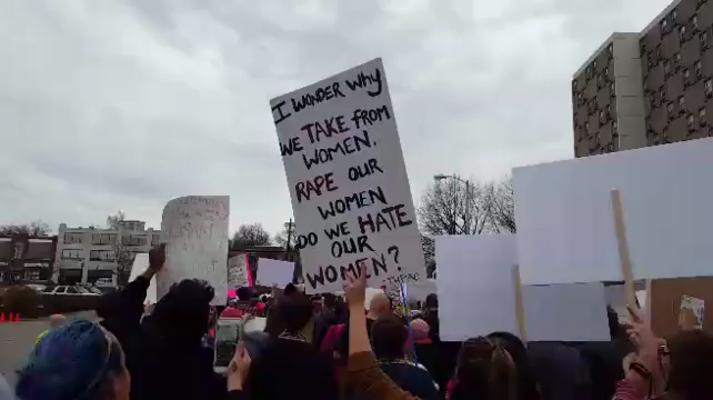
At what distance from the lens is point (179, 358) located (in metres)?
3.23

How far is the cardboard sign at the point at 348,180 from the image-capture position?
180 inches

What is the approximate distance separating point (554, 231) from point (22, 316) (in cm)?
417

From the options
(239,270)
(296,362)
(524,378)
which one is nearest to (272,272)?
(239,270)

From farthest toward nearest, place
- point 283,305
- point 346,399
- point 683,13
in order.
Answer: point 683,13, point 283,305, point 346,399

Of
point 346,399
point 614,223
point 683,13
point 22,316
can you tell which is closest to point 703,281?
point 614,223

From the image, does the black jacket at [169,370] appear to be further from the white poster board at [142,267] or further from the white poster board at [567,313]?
the white poster board at [142,267]

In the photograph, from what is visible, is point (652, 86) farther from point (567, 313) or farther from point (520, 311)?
point (520, 311)

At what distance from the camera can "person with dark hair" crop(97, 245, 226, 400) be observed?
3195 millimetres

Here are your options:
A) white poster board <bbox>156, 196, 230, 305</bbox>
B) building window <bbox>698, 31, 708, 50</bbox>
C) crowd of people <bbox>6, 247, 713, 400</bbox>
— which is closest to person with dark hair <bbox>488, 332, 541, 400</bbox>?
crowd of people <bbox>6, 247, 713, 400</bbox>

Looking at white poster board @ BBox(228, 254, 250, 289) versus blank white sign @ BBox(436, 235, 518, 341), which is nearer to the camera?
blank white sign @ BBox(436, 235, 518, 341)

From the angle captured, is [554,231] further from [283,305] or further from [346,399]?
[346,399]

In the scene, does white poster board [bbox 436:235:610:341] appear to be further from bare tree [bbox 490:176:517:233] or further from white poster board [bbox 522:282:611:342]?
bare tree [bbox 490:176:517:233]

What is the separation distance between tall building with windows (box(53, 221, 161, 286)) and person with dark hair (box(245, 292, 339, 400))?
106277 mm

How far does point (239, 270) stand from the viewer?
11773mm
